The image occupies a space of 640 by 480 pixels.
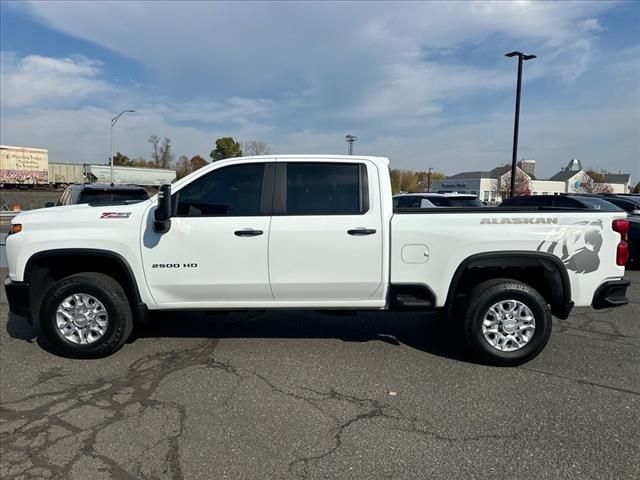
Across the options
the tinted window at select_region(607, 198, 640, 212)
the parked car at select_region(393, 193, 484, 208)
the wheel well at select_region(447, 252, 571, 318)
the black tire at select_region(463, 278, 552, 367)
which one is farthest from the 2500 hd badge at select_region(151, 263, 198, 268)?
the tinted window at select_region(607, 198, 640, 212)

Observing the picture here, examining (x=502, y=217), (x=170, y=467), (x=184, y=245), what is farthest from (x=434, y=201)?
(x=170, y=467)

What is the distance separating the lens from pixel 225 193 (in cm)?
420

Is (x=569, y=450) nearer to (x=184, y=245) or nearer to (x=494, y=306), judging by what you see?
(x=494, y=306)

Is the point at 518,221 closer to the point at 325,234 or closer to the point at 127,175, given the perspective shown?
the point at 325,234

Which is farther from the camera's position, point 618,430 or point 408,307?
point 408,307

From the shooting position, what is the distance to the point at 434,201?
36.7ft

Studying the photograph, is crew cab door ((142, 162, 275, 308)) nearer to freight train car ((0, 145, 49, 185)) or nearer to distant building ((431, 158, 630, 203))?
freight train car ((0, 145, 49, 185))

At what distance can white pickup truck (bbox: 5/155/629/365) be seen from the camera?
4.00 m

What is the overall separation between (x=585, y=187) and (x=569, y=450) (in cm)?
7778

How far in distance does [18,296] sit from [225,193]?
2.23 meters

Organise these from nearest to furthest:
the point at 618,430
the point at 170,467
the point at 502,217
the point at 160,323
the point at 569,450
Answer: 1. the point at 170,467
2. the point at 569,450
3. the point at 618,430
4. the point at 502,217
5. the point at 160,323

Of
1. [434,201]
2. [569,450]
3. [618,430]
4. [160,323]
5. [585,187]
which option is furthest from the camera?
[585,187]

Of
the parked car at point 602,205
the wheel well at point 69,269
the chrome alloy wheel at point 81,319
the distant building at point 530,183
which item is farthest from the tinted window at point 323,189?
the distant building at point 530,183

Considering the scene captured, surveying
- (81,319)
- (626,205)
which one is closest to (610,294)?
(81,319)
